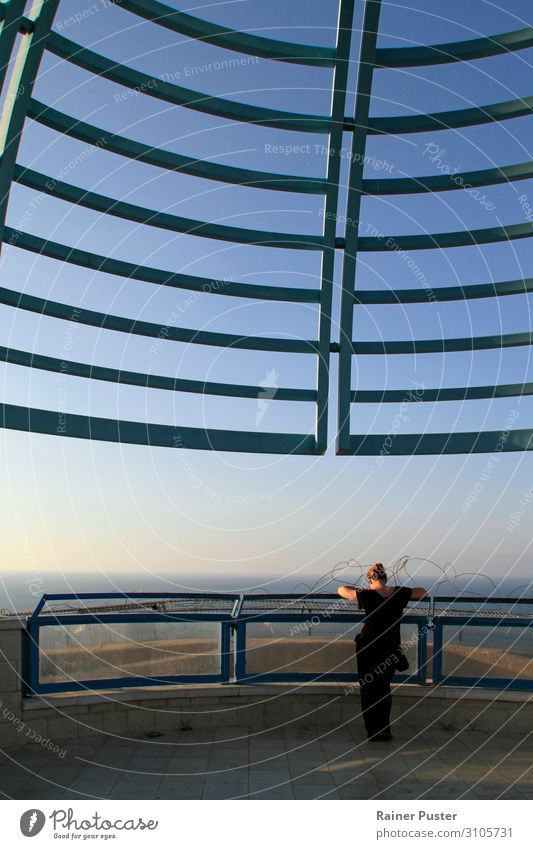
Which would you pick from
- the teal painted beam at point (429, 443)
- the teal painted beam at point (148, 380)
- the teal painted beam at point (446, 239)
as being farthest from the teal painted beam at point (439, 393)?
the teal painted beam at point (446, 239)

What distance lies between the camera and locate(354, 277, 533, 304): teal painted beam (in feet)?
37.5

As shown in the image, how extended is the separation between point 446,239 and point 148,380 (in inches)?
185

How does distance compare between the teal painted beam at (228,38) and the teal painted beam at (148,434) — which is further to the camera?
the teal painted beam at (148,434)

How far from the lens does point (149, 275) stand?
1138 centimetres

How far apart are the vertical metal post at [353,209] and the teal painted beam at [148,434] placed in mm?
957

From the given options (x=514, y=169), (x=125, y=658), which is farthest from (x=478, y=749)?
(x=514, y=169)

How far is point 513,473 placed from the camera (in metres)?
11.5

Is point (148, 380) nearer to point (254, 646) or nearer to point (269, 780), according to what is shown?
point (254, 646)

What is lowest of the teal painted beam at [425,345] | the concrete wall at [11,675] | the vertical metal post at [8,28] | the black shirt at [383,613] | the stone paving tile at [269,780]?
the stone paving tile at [269,780]

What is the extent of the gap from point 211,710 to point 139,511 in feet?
12.4

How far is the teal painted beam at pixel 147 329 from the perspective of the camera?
35.1 ft

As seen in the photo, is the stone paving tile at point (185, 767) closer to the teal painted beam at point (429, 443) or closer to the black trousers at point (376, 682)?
the black trousers at point (376, 682)

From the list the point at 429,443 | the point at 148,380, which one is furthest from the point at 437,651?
the point at 148,380

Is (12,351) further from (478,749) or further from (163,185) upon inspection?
(478,749)
